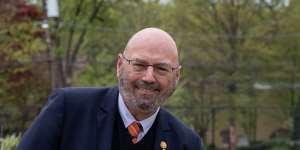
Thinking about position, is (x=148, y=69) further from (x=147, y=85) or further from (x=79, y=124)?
(x=79, y=124)

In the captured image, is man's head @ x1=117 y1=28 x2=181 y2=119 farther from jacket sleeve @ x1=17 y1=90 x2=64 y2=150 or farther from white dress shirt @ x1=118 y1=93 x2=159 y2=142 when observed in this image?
jacket sleeve @ x1=17 y1=90 x2=64 y2=150

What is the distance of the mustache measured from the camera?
252 cm

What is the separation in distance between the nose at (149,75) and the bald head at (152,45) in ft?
0.16

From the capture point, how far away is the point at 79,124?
2.67 metres

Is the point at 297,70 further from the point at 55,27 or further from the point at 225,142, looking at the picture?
the point at 55,27

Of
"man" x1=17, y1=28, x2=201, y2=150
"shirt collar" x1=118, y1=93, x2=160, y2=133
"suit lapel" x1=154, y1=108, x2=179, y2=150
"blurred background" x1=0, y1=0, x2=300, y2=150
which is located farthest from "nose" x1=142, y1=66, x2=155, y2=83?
"blurred background" x1=0, y1=0, x2=300, y2=150

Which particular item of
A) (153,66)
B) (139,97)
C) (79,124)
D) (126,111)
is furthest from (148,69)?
(79,124)

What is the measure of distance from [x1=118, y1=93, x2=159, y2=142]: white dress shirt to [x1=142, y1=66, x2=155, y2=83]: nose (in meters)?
0.25

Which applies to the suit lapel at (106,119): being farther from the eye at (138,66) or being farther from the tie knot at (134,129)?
the eye at (138,66)

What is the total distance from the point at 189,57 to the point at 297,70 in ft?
19.1

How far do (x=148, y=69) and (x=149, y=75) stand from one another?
3 cm

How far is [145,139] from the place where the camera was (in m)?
2.77

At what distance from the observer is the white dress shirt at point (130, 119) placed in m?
2.71

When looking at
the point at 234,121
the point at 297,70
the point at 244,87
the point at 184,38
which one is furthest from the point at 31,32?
the point at 297,70
